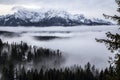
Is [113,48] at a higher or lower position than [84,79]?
higher

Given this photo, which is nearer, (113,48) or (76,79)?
(113,48)

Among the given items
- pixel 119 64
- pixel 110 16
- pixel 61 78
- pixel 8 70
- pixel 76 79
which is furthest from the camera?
pixel 8 70

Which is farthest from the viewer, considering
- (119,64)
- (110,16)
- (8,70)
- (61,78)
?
(8,70)

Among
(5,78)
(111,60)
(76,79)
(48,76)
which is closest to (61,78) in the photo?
(48,76)

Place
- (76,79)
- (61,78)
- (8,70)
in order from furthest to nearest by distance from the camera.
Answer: (8,70)
(76,79)
(61,78)

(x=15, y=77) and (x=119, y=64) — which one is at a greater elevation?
(x=119, y=64)

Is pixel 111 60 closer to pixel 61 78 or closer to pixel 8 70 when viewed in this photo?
pixel 61 78

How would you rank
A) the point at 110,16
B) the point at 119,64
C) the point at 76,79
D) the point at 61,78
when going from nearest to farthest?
the point at 119,64 < the point at 110,16 < the point at 61,78 < the point at 76,79

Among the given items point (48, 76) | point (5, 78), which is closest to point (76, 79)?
point (48, 76)

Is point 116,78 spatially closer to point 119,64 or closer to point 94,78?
point 119,64

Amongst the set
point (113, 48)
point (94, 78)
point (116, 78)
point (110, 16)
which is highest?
point (110, 16)
